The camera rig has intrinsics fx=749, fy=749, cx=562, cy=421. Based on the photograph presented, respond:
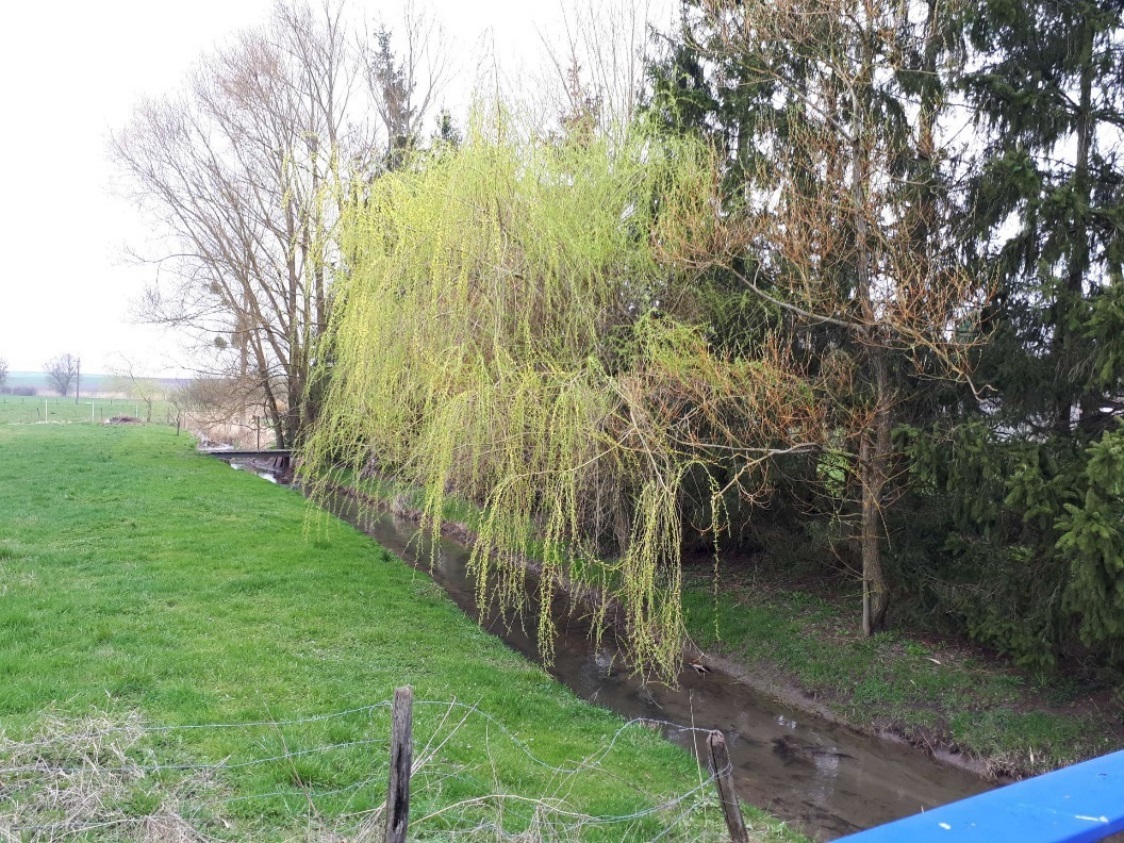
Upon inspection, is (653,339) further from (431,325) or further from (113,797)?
(113,797)

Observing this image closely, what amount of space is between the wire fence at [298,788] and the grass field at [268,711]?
13mm

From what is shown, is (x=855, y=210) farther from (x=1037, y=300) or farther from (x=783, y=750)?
(x=783, y=750)

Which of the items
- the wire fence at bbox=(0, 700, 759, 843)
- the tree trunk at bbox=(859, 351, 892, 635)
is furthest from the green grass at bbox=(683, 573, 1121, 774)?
the wire fence at bbox=(0, 700, 759, 843)

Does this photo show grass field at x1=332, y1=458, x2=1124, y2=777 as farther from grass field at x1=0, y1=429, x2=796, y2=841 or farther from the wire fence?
the wire fence

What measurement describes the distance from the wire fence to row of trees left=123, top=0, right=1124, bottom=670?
1.61m

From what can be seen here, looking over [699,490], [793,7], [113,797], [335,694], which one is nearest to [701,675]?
[699,490]

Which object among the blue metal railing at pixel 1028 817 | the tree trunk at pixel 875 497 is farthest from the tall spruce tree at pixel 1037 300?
the blue metal railing at pixel 1028 817

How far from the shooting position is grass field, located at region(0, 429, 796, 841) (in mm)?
3559

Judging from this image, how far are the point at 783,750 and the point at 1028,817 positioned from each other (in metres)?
5.68

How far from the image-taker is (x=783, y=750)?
639 centimetres

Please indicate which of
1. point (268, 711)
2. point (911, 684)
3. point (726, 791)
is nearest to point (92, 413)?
point (268, 711)

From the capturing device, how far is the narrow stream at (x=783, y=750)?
549 centimetres

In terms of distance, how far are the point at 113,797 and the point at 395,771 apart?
181 centimetres

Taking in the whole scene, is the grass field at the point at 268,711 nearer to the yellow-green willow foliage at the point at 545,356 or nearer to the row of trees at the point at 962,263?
the yellow-green willow foliage at the point at 545,356
